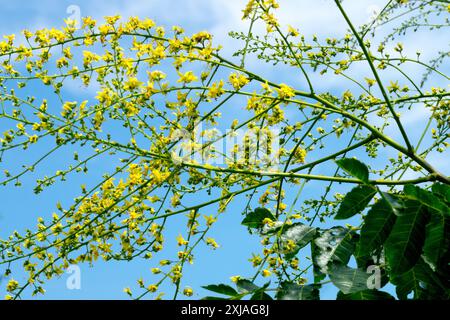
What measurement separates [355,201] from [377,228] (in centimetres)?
15

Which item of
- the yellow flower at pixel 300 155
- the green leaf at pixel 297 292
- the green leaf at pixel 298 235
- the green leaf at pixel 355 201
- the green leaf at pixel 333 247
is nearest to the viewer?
the green leaf at pixel 297 292

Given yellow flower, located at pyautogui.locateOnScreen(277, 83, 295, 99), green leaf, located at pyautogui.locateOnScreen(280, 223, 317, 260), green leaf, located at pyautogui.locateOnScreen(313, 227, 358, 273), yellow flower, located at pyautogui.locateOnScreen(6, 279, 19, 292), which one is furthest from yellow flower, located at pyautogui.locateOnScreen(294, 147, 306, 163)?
yellow flower, located at pyautogui.locateOnScreen(6, 279, 19, 292)

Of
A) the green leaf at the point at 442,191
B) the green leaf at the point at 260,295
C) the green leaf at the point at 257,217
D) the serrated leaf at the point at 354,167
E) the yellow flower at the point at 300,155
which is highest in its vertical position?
the yellow flower at the point at 300,155

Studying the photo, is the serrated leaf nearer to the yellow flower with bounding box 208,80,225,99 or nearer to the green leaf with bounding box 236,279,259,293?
the green leaf with bounding box 236,279,259,293

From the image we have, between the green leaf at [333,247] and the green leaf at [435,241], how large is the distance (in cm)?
36

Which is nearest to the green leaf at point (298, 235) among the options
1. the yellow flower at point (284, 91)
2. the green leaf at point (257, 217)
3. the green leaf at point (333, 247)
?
the green leaf at point (333, 247)

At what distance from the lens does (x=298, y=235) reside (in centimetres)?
242

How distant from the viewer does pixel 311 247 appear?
2.37m

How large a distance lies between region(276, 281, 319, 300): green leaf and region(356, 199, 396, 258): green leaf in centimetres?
19

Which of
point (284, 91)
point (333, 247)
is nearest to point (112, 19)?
point (284, 91)

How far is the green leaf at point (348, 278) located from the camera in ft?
6.28

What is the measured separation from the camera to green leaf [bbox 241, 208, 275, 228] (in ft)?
8.69

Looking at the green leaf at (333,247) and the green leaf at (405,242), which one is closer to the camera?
the green leaf at (405,242)

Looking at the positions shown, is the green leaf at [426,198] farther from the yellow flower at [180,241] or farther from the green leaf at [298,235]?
the yellow flower at [180,241]
